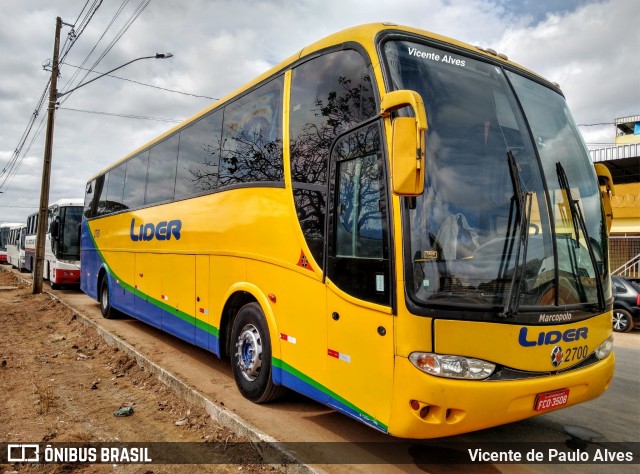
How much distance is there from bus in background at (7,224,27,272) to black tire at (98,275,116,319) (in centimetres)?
1986

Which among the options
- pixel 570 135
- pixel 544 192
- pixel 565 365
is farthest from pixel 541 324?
pixel 570 135

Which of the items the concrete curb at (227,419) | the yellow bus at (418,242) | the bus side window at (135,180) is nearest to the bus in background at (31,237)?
the bus side window at (135,180)

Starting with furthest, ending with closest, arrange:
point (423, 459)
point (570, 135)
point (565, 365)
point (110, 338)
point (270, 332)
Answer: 1. point (110, 338)
2. point (270, 332)
3. point (570, 135)
4. point (423, 459)
5. point (565, 365)

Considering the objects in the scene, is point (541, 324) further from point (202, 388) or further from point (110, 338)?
point (110, 338)

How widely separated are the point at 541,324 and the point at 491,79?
212 cm

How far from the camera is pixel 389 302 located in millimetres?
3406

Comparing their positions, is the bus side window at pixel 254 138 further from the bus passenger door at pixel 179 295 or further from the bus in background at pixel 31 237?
the bus in background at pixel 31 237

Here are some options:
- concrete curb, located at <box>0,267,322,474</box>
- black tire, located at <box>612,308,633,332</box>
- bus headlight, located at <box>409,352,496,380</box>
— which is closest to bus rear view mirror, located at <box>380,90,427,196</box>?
bus headlight, located at <box>409,352,496,380</box>

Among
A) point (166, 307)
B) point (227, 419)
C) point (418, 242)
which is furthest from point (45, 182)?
point (418, 242)

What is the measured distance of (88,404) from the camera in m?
5.39

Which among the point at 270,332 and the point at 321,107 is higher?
the point at 321,107

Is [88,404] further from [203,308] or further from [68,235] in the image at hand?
[68,235]

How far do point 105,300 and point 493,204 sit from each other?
1021 centimetres

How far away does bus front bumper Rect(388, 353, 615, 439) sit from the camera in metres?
3.20
